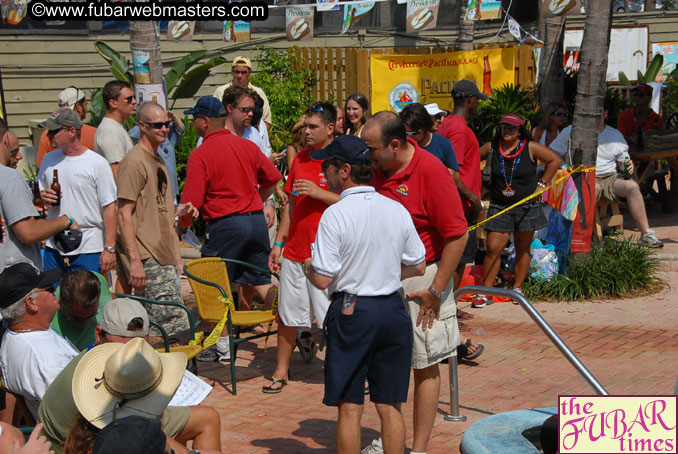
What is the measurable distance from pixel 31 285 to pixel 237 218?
2653 millimetres

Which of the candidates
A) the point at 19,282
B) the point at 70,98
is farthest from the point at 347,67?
the point at 19,282

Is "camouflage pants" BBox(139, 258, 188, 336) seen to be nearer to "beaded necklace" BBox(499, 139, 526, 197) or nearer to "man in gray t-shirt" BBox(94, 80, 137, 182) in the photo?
"man in gray t-shirt" BBox(94, 80, 137, 182)

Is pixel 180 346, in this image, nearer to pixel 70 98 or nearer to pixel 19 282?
pixel 19 282

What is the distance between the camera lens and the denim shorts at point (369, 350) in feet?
14.3

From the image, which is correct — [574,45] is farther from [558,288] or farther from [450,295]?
[450,295]

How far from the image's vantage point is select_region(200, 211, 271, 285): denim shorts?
7039 millimetres

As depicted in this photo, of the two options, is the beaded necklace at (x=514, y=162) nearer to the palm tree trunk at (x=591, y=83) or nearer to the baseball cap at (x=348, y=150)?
the palm tree trunk at (x=591, y=83)

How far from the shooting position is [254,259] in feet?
23.7

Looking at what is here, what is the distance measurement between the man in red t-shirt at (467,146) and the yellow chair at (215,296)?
2.25 metres

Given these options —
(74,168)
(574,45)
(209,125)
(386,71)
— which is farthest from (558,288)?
(574,45)

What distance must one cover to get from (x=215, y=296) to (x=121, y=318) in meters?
1.96

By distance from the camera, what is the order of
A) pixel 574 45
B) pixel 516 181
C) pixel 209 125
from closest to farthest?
1. pixel 209 125
2. pixel 516 181
3. pixel 574 45

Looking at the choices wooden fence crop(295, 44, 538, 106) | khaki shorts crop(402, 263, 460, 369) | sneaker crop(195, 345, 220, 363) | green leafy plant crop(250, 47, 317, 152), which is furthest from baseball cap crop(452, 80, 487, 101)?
wooden fence crop(295, 44, 538, 106)

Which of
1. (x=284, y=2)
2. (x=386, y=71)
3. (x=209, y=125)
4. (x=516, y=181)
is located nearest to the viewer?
(x=209, y=125)
